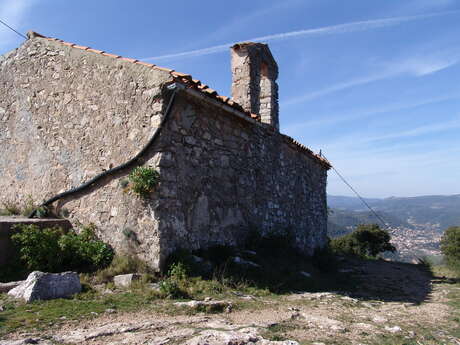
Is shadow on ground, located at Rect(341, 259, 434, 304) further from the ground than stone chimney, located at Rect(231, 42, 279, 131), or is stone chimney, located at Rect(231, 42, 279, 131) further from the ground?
stone chimney, located at Rect(231, 42, 279, 131)

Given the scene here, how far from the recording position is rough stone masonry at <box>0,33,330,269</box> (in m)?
6.04

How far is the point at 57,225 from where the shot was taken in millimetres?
6430

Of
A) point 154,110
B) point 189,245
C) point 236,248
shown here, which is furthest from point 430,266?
point 154,110

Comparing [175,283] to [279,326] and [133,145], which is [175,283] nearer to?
[279,326]

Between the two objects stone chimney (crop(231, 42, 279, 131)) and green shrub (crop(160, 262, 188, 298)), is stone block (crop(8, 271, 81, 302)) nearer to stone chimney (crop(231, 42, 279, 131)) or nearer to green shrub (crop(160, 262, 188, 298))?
green shrub (crop(160, 262, 188, 298))

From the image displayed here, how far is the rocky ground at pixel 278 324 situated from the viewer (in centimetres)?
338

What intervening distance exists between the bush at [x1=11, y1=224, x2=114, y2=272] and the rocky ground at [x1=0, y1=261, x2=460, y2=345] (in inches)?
74.6

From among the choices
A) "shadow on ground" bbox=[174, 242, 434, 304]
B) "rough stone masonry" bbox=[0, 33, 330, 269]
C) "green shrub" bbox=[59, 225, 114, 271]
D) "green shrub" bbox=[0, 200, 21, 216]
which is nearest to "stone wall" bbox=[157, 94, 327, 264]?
"rough stone masonry" bbox=[0, 33, 330, 269]

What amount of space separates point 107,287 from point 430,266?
1247 centimetres

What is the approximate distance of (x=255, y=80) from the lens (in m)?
9.32

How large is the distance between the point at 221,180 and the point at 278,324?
3540 mm

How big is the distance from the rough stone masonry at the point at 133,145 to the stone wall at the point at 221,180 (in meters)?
0.02

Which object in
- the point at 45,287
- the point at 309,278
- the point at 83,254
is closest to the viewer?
the point at 45,287

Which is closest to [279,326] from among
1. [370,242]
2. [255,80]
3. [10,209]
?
[10,209]
